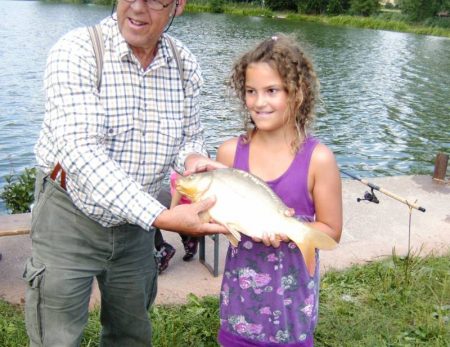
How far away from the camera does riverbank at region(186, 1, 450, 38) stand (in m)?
48.6

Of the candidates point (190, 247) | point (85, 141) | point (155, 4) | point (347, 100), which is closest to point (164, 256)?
point (190, 247)

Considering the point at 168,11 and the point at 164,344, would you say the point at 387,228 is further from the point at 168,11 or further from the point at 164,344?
the point at 168,11

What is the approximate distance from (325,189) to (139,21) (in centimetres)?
115

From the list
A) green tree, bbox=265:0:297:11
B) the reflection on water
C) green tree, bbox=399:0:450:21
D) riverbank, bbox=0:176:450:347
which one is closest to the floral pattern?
riverbank, bbox=0:176:450:347

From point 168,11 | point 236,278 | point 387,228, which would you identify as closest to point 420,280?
point 387,228

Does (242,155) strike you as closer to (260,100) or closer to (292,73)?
(260,100)

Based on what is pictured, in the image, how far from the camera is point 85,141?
2.36 meters

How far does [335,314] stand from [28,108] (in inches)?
470

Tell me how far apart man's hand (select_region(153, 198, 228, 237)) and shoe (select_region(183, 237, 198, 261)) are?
2.87 metres

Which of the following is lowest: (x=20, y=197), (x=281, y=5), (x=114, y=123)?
(x=281, y=5)

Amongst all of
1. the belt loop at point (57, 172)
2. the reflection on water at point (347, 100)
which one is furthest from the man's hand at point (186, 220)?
the reflection on water at point (347, 100)

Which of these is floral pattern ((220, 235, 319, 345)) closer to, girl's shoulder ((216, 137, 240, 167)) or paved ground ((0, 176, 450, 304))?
girl's shoulder ((216, 137, 240, 167))

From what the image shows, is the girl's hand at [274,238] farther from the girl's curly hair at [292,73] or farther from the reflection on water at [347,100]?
the reflection on water at [347,100]

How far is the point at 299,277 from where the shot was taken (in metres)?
2.76
